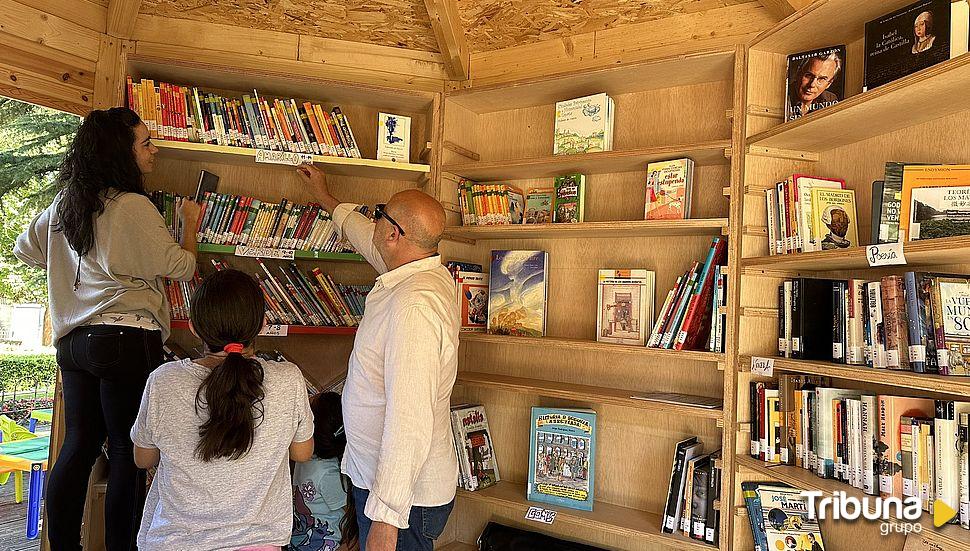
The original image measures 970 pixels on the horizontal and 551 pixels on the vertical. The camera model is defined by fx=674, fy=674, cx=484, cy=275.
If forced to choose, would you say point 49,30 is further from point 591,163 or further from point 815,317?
point 815,317

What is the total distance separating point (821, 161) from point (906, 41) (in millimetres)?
627

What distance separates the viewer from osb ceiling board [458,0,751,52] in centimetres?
305

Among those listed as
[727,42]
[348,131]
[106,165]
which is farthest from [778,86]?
[106,165]

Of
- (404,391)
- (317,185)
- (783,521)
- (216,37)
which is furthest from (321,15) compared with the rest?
(783,521)

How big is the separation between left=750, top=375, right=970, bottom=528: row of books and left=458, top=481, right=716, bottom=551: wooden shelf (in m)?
0.47

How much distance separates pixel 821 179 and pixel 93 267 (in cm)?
262

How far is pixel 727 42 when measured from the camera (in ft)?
9.58

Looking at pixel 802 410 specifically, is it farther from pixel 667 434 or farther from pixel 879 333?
pixel 667 434

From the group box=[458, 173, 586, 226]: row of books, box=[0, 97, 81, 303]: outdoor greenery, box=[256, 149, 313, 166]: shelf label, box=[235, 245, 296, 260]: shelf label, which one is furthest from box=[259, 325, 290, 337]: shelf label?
box=[0, 97, 81, 303]: outdoor greenery

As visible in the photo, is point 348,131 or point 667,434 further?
point 348,131

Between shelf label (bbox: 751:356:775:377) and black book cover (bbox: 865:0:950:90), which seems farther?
shelf label (bbox: 751:356:775:377)

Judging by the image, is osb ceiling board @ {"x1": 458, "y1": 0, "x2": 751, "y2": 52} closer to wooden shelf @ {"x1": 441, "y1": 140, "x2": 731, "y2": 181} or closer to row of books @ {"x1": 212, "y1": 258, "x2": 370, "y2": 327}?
wooden shelf @ {"x1": 441, "y1": 140, "x2": 731, "y2": 181}

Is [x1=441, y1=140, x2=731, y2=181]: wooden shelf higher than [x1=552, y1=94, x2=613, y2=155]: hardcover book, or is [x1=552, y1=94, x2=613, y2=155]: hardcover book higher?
[x1=552, y1=94, x2=613, y2=155]: hardcover book

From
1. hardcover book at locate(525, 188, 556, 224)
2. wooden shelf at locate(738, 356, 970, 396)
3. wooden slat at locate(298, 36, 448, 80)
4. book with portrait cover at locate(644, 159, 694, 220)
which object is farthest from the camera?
wooden slat at locate(298, 36, 448, 80)
